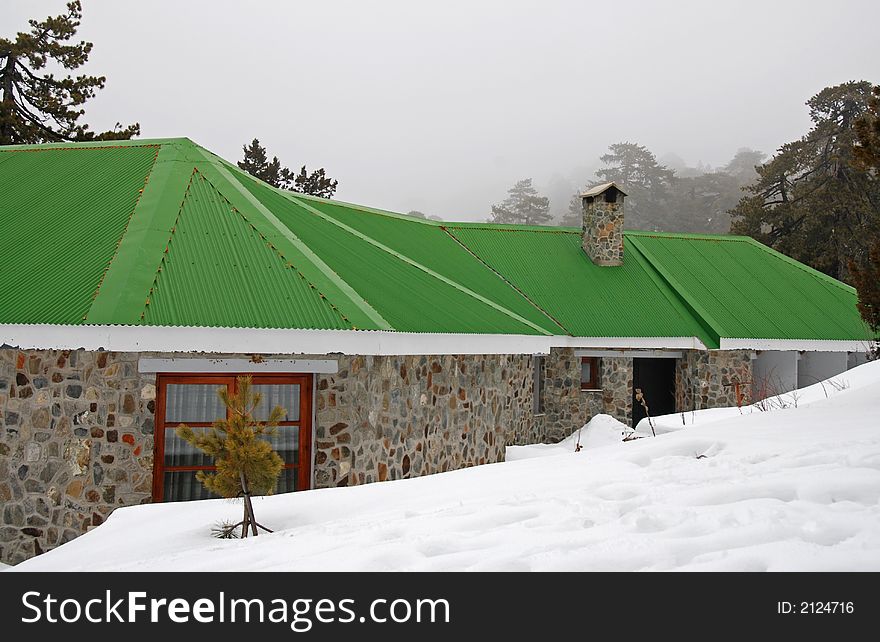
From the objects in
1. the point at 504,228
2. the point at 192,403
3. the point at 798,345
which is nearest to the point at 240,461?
the point at 192,403

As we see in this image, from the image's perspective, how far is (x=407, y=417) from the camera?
10.3 metres

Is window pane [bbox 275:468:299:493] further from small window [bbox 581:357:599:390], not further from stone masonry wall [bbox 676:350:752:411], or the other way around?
stone masonry wall [bbox 676:350:752:411]

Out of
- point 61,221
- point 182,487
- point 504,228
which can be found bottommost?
point 182,487

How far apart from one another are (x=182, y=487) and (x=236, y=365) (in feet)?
4.83

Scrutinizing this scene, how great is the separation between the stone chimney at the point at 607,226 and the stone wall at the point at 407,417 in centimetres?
819

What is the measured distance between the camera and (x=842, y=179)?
33312mm

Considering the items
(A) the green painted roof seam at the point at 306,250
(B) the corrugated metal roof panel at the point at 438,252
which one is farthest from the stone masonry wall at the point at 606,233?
(A) the green painted roof seam at the point at 306,250

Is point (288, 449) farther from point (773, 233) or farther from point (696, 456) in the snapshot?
point (773, 233)

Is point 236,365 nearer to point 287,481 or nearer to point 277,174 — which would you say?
point 287,481

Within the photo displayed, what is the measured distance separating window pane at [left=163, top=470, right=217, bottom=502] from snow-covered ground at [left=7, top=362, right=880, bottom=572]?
178cm

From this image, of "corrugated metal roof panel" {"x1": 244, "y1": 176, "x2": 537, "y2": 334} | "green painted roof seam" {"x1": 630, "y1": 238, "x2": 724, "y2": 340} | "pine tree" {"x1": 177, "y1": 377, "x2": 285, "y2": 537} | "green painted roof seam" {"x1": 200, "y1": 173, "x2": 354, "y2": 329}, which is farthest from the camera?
"green painted roof seam" {"x1": 630, "y1": 238, "x2": 724, "y2": 340}

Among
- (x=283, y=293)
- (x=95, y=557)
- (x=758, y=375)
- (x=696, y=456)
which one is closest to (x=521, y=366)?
(x=758, y=375)

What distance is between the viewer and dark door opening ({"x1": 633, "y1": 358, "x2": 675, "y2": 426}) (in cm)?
1923

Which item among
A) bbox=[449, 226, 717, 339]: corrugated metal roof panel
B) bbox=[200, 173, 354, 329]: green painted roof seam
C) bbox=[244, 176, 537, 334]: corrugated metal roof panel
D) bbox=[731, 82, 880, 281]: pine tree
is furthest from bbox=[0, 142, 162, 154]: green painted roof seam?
bbox=[731, 82, 880, 281]: pine tree
